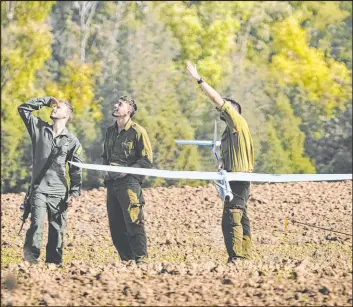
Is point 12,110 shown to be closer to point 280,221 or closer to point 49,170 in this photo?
point 280,221

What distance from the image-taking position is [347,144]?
28.2 meters

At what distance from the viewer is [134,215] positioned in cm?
1206

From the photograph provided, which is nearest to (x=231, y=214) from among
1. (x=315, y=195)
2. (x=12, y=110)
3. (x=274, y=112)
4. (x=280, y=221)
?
(x=280, y=221)

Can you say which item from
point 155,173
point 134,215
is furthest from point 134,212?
point 155,173

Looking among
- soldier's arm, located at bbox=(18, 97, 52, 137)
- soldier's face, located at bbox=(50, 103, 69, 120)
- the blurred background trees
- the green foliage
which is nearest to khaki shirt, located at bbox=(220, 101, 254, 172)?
soldier's face, located at bbox=(50, 103, 69, 120)

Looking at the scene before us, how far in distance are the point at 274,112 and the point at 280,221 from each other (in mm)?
10624

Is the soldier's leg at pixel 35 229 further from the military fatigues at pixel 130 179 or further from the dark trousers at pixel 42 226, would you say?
the military fatigues at pixel 130 179

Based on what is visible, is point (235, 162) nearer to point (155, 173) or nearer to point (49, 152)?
point (155, 173)

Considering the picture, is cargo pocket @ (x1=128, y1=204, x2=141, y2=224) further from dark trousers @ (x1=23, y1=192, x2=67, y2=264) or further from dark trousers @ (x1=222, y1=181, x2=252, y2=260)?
dark trousers @ (x1=222, y1=181, x2=252, y2=260)

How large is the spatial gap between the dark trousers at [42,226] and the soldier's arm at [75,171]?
0.13 meters

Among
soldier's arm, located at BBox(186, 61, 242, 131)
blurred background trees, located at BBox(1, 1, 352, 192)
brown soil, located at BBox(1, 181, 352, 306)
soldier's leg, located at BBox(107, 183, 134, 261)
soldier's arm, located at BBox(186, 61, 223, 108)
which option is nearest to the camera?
brown soil, located at BBox(1, 181, 352, 306)

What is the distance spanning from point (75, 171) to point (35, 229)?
721mm

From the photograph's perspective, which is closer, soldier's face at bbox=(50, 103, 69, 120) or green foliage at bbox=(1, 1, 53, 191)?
soldier's face at bbox=(50, 103, 69, 120)

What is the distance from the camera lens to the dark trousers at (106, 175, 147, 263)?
12.0 m
